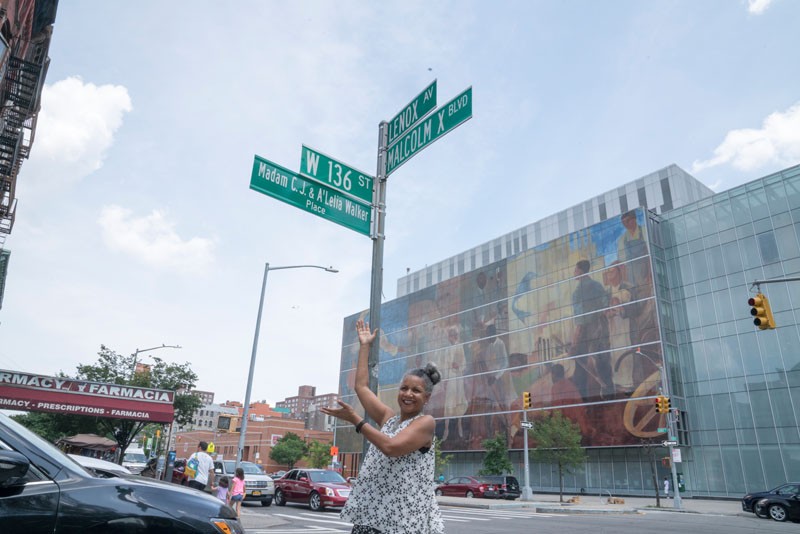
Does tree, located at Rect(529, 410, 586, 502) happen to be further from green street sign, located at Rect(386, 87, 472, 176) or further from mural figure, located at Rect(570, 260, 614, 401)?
green street sign, located at Rect(386, 87, 472, 176)

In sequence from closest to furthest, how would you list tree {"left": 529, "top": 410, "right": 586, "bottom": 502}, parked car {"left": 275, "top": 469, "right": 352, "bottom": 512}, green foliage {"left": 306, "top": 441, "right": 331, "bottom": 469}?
parked car {"left": 275, "top": 469, "right": 352, "bottom": 512}, tree {"left": 529, "top": 410, "right": 586, "bottom": 502}, green foliage {"left": 306, "top": 441, "right": 331, "bottom": 469}

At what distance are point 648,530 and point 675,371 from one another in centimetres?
3767

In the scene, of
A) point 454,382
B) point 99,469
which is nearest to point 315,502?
point 99,469

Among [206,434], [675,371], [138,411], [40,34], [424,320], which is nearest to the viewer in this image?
[138,411]

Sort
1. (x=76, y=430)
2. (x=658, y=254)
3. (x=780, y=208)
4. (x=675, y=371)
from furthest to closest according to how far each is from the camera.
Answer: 1. (x=658, y=254)
2. (x=675, y=371)
3. (x=780, y=208)
4. (x=76, y=430)

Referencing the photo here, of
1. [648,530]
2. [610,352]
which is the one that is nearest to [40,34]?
[648,530]

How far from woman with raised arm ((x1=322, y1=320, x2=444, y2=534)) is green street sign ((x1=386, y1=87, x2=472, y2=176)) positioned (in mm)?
3507

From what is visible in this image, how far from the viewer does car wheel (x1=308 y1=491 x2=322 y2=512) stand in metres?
19.8

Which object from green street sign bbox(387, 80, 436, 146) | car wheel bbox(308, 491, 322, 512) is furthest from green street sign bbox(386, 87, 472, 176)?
car wheel bbox(308, 491, 322, 512)

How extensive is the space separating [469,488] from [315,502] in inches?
744

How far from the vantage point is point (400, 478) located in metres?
3.10

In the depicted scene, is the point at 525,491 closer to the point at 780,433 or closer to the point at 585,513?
the point at 585,513

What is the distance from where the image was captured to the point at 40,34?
24609mm

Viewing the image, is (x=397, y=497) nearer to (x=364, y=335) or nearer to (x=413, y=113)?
(x=364, y=335)
